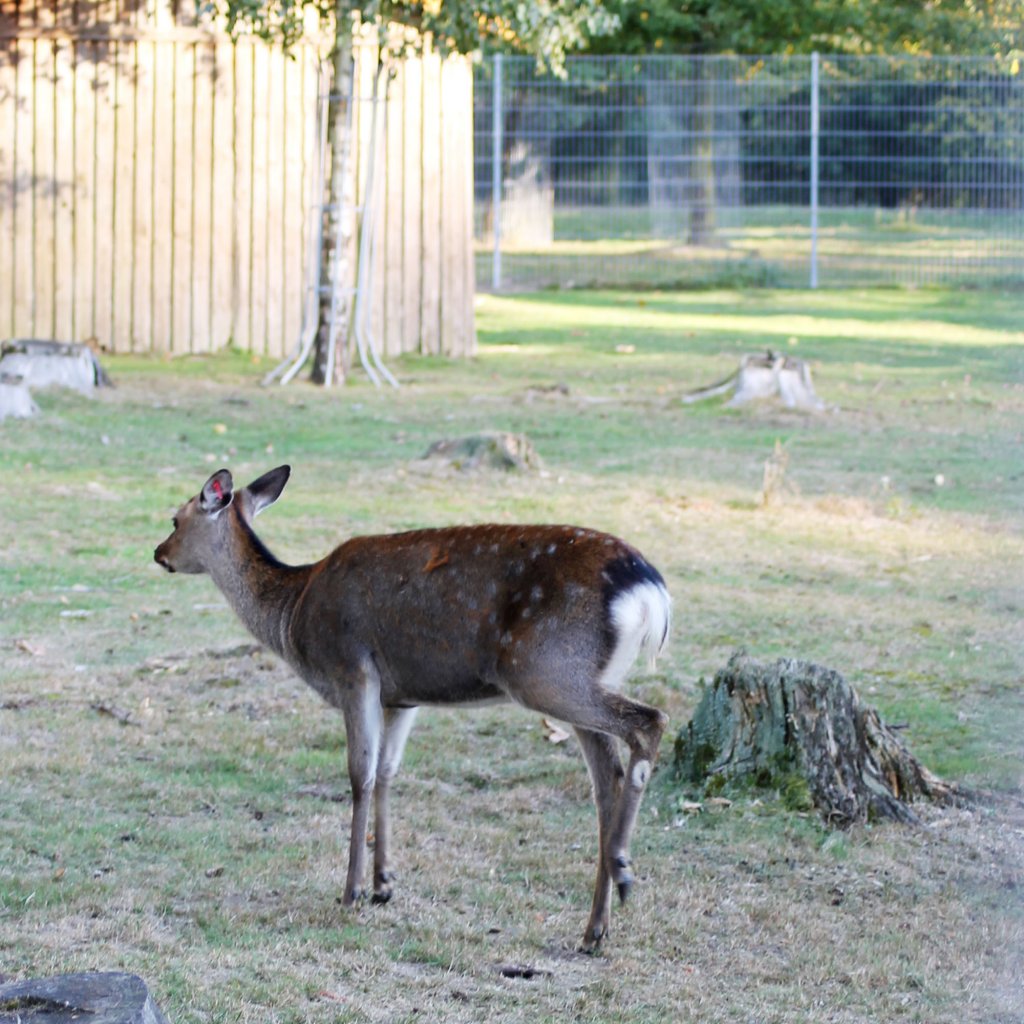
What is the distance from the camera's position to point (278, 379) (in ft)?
48.9

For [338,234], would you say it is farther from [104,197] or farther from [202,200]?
[104,197]

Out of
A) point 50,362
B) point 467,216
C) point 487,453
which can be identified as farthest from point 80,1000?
point 467,216

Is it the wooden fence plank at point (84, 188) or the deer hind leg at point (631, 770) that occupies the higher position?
the wooden fence plank at point (84, 188)

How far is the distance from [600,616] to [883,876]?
4.38ft

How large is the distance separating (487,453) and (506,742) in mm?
4827

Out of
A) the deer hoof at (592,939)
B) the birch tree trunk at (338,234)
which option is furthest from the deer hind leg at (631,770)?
the birch tree trunk at (338,234)

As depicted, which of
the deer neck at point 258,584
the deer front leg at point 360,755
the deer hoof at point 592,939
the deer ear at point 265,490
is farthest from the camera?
the deer ear at point 265,490

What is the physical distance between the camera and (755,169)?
76.6ft

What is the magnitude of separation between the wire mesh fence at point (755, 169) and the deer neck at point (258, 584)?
17015mm

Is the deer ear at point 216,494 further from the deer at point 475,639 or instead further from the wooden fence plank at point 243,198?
the wooden fence plank at point 243,198

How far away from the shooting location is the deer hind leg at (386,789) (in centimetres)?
478

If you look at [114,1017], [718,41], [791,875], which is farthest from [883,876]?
[718,41]

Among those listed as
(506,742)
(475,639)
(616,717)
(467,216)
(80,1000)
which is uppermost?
(467,216)

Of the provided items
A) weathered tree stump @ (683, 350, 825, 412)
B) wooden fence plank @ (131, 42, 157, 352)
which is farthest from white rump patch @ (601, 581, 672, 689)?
wooden fence plank @ (131, 42, 157, 352)
